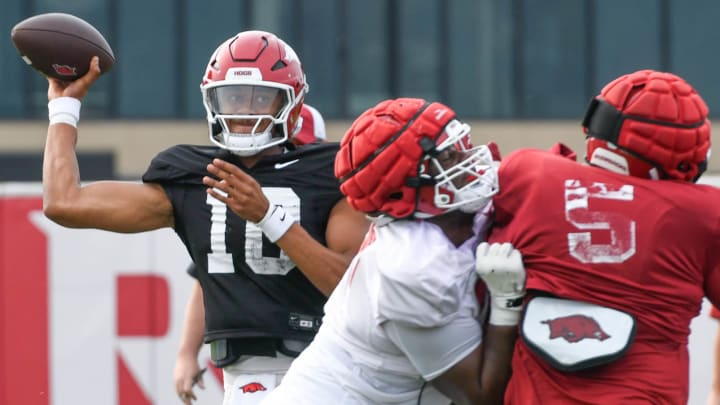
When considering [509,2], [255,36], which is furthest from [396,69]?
[255,36]

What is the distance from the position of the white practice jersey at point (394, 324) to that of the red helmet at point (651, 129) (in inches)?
16.3

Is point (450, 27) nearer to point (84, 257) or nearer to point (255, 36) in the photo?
point (84, 257)

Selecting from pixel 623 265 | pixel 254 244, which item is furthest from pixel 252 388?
pixel 623 265

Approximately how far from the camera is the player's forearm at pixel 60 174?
12.8 ft

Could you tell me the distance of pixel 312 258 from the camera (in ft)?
12.5

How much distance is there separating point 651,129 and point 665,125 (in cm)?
3

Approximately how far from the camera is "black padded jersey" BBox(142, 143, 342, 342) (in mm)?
3988

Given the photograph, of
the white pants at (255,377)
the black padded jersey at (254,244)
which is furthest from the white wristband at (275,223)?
the white pants at (255,377)

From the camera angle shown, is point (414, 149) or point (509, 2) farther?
point (509, 2)

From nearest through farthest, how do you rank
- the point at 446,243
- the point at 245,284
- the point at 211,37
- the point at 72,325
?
the point at 446,243 → the point at 245,284 → the point at 72,325 → the point at 211,37

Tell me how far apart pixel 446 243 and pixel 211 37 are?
14336 millimetres

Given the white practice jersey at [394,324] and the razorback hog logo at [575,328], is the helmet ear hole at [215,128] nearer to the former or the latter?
the white practice jersey at [394,324]

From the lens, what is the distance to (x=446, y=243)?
10.6ft

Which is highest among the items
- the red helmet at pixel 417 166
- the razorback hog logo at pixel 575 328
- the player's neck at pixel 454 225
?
the red helmet at pixel 417 166
